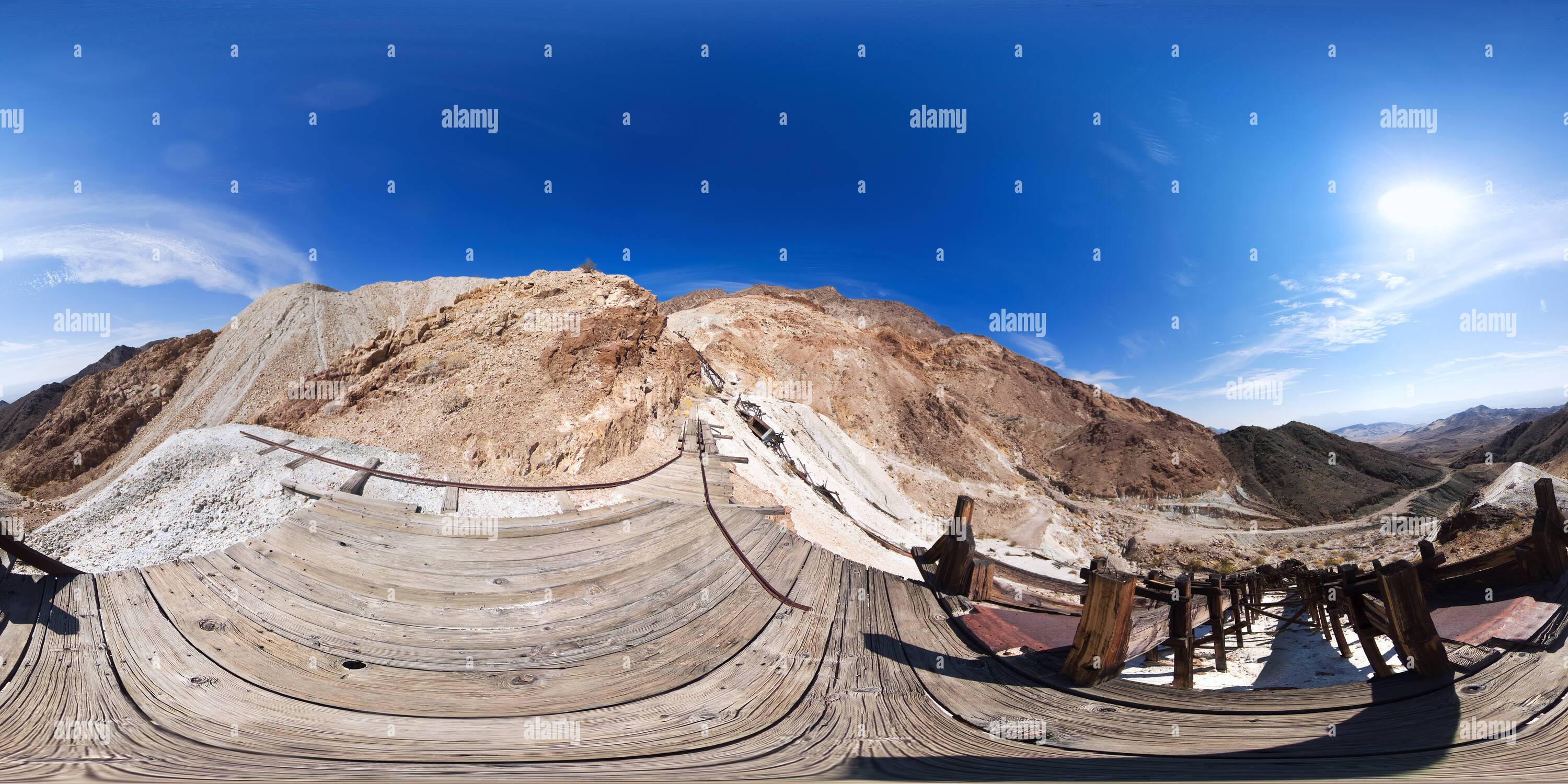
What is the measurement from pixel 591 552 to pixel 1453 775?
393 cm

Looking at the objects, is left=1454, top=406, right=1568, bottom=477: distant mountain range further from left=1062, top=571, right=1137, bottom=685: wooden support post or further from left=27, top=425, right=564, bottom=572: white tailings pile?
left=27, top=425, right=564, bottom=572: white tailings pile

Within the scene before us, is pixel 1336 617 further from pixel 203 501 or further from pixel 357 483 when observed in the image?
pixel 203 501

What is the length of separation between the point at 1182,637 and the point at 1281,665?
267cm

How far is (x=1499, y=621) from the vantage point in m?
2.50

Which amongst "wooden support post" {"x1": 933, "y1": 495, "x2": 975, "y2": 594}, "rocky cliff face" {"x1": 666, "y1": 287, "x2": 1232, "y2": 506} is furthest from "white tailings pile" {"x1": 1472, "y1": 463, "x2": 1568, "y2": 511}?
"wooden support post" {"x1": 933, "y1": 495, "x2": 975, "y2": 594}

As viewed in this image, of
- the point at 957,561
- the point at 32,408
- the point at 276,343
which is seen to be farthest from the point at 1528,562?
the point at 32,408

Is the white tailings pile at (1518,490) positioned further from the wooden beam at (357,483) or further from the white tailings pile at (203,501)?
the wooden beam at (357,483)

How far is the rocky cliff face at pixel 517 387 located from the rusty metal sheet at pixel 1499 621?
22.9 feet

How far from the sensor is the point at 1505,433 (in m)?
42.4

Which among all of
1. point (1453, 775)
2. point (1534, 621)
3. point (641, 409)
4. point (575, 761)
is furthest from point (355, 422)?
point (1534, 621)

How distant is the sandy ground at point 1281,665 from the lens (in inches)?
185

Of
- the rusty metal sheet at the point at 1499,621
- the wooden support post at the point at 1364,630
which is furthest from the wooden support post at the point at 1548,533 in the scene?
the wooden support post at the point at 1364,630

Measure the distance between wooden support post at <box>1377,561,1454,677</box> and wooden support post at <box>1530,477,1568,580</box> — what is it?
8.08 feet

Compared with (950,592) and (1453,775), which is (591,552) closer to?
(950,592)
